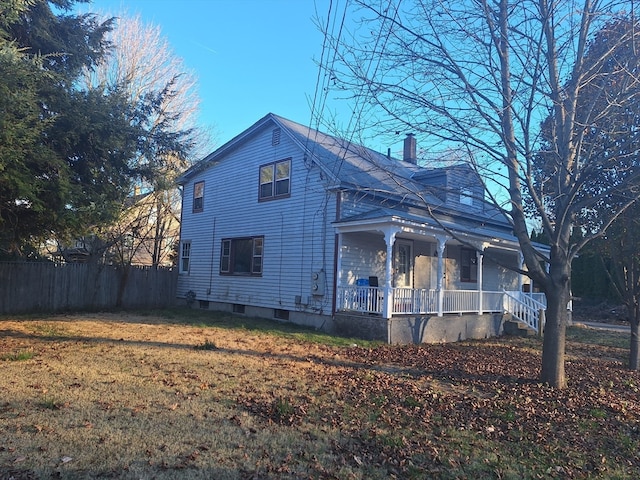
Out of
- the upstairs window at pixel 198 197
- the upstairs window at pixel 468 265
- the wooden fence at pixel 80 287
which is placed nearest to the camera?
the wooden fence at pixel 80 287

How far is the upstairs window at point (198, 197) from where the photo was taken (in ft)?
67.8

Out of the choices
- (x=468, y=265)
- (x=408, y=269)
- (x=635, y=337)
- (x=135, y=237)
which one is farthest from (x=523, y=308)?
(x=135, y=237)

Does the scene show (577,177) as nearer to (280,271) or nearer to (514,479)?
(514,479)

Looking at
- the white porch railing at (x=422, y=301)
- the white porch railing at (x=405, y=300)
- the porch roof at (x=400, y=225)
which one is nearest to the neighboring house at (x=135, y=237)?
the porch roof at (x=400, y=225)

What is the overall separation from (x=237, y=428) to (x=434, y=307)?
32.0ft

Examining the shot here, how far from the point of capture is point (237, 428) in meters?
5.20

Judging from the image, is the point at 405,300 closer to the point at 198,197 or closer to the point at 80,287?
the point at 198,197

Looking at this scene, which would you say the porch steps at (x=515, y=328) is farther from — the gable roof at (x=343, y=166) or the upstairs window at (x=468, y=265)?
the gable roof at (x=343, y=166)

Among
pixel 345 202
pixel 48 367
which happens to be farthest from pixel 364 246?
pixel 48 367

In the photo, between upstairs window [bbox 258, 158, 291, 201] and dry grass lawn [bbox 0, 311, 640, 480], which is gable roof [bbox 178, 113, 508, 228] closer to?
upstairs window [bbox 258, 158, 291, 201]

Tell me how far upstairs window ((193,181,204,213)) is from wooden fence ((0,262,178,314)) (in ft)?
9.65

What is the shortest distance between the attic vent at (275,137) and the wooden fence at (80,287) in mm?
7806

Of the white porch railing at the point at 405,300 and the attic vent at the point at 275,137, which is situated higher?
the attic vent at the point at 275,137

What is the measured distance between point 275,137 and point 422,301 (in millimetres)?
7927
